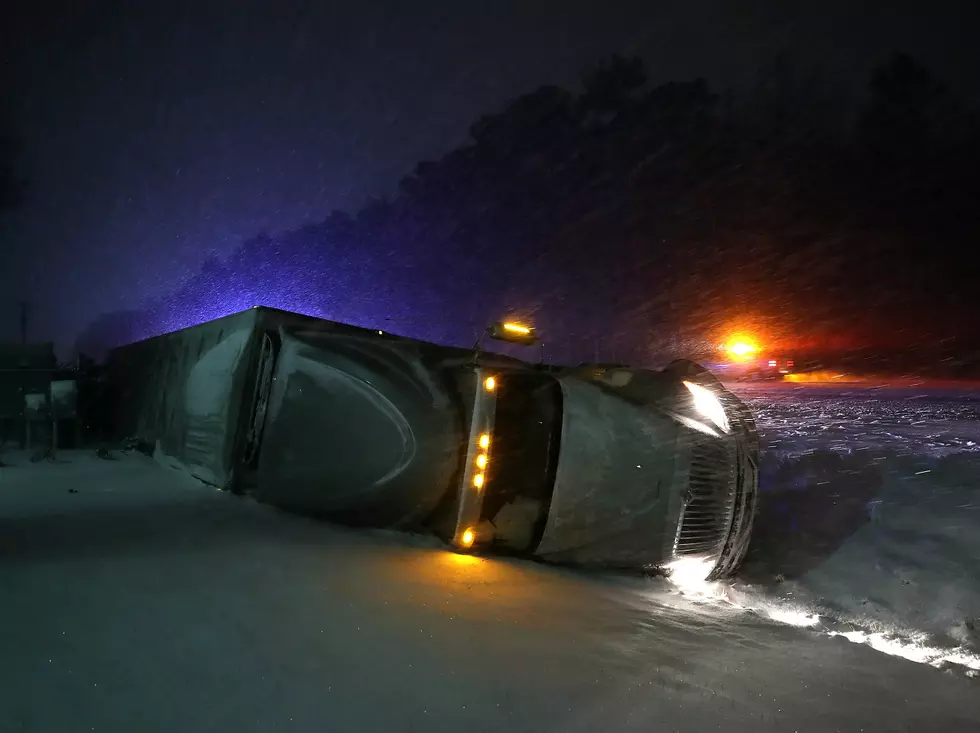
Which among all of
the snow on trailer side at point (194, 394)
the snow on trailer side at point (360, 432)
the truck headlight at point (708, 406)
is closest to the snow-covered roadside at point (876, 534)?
the truck headlight at point (708, 406)

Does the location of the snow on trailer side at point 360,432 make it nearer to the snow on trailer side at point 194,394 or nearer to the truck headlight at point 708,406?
the snow on trailer side at point 194,394

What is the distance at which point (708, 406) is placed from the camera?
4969mm

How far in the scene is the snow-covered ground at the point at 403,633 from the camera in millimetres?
2320

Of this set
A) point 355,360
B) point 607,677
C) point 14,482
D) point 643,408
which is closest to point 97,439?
point 14,482

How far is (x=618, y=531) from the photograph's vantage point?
4.39 m

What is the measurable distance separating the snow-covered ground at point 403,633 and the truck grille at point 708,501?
10.7 inches

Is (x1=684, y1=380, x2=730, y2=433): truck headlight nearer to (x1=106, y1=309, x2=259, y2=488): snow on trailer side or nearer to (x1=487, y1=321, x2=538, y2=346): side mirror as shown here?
(x1=487, y1=321, x2=538, y2=346): side mirror

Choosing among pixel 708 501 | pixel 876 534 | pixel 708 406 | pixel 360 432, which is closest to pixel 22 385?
pixel 360 432

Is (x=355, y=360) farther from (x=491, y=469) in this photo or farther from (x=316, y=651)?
(x=316, y=651)

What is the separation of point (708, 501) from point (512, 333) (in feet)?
6.36

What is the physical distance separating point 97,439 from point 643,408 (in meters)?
8.52

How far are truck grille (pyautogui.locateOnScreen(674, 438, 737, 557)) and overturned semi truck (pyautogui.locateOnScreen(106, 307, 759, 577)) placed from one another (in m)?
0.01

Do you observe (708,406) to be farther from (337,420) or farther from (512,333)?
(337,420)

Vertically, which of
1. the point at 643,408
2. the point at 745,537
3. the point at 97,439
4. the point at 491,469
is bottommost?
the point at 97,439
